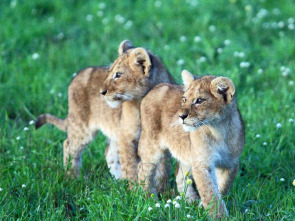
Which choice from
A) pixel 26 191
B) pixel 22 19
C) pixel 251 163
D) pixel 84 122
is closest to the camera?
pixel 26 191

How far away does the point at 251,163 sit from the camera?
7.62m

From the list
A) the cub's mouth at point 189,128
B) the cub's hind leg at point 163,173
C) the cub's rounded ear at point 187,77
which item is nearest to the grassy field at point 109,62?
the cub's hind leg at point 163,173

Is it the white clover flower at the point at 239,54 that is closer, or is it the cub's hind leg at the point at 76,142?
the cub's hind leg at the point at 76,142

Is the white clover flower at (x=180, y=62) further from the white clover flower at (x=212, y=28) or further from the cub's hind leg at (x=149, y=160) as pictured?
the cub's hind leg at (x=149, y=160)

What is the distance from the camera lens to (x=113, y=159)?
26.5 ft

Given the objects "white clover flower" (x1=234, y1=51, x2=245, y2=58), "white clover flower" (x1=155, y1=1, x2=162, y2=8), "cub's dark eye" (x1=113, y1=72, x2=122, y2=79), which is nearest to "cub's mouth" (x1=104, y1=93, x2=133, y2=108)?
"cub's dark eye" (x1=113, y1=72, x2=122, y2=79)

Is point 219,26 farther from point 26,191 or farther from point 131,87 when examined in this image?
point 26,191

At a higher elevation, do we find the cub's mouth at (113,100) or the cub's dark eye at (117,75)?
the cub's dark eye at (117,75)

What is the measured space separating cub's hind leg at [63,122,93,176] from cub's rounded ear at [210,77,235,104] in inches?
97.5

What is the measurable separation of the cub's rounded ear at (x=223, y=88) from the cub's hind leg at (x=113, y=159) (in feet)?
7.41

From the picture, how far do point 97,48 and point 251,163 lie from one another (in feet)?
16.4

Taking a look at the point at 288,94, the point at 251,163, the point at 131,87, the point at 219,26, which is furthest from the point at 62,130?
the point at 219,26

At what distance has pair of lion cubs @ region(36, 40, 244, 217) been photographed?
6184 mm

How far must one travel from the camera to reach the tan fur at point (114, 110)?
724 centimetres
